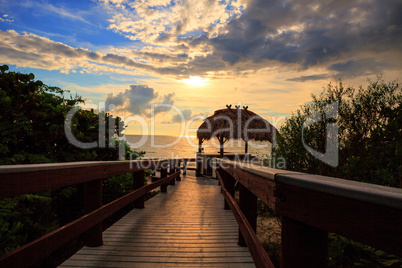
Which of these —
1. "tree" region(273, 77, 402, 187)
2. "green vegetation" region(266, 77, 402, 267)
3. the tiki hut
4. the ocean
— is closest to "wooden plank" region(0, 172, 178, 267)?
"green vegetation" region(266, 77, 402, 267)

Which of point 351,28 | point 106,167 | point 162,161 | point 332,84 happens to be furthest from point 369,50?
point 106,167

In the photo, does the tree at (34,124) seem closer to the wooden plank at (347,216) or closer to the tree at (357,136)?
the wooden plank at (347,216)

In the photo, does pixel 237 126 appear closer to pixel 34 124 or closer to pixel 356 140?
pixel 356 140

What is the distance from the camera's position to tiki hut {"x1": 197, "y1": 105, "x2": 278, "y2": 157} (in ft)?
51.6

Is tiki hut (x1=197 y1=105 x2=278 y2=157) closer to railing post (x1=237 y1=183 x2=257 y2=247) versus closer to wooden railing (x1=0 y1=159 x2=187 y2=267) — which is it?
railing post (x1=237 y1=183 x2=257 y2=247)

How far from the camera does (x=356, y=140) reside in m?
5.43

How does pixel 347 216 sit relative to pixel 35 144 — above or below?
below

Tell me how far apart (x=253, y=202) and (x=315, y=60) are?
1174 cm

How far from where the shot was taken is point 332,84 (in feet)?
19.9

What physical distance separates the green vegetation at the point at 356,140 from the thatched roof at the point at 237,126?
28.3ft

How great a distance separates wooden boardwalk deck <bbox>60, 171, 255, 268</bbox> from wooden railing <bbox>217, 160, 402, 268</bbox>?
70.7 inches

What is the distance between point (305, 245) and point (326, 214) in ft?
0.82

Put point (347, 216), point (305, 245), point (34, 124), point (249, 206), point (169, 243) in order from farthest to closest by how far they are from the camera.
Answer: point (34, 124) → point (169, 243) → point (249, 206) → point (305, 245) → point (347, 216)

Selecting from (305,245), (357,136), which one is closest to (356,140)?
(357,136)
